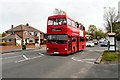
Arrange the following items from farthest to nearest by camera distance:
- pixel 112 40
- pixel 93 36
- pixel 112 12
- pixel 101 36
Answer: pixel 101 36 < pixel 93 36 < pixel 112 12 < pixel 112 40

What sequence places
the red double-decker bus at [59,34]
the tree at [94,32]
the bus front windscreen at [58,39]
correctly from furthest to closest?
1. the tree at [94,32]
2. the bus front windscreen at [58,39]
3. the red double-decker bus at [59,34]

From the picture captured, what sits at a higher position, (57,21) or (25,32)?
(25,32)

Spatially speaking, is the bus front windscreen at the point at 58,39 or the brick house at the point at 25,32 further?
the brick house at the point at 25,32

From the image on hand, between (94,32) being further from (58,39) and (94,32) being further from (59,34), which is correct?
(59,34)

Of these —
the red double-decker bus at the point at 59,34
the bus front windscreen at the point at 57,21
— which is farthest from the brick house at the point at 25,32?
the bus front windscreen at the point at 57,21

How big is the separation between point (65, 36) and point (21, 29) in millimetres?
68580

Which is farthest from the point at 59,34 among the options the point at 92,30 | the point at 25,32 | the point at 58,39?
the point at 92,30

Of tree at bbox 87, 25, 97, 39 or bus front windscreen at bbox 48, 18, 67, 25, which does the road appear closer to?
bus front windscreen at bbox 48, 18, 67, 25

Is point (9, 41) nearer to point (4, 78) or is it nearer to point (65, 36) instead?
point (65, 36)

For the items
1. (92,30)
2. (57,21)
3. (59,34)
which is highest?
(92,30)

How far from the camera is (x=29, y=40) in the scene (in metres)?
95.8

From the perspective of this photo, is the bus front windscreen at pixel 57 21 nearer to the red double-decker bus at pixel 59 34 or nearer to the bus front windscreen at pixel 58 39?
the red double-decker bus at pixel 59 34

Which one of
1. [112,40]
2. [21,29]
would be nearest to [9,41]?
[21,29]

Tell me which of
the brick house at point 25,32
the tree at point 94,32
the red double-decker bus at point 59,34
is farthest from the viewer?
the tree at point 94,32
